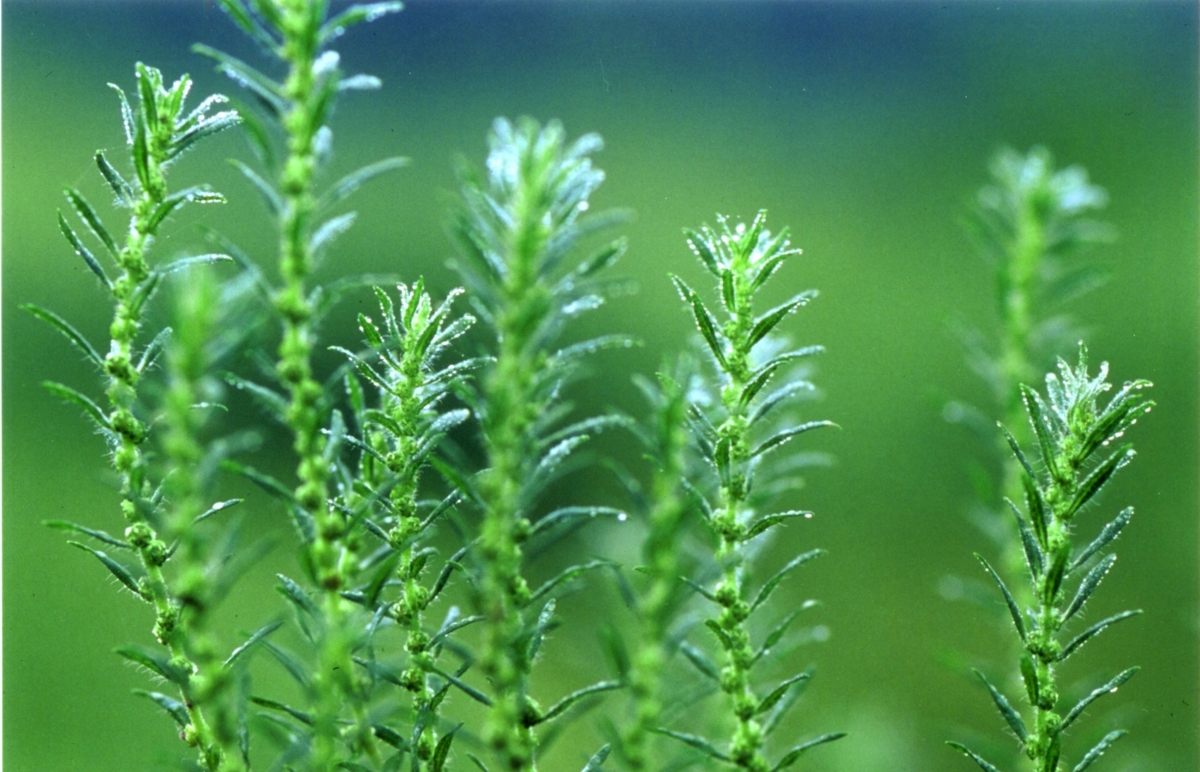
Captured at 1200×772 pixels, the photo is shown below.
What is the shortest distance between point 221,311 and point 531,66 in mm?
1103

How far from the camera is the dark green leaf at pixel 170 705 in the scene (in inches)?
10.7

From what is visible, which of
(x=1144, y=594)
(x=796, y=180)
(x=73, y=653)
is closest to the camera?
(x=1144, y=594)

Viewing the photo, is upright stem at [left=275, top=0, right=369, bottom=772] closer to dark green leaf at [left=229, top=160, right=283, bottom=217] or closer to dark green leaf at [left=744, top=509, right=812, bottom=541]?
dark green leaf at [left=229, top=160, right=283, bottom=217]

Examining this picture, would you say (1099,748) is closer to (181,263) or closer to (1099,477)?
(1099,477)

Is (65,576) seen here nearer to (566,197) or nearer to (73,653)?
(73,653)

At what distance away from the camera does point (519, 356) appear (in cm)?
24

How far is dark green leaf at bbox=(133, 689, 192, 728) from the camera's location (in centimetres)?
27

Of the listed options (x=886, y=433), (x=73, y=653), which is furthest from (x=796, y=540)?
(x=73, y=653)

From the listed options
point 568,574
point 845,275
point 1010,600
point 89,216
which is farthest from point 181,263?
point 845,275

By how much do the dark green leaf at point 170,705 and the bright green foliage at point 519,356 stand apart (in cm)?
9

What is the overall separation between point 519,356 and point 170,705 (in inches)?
5.6

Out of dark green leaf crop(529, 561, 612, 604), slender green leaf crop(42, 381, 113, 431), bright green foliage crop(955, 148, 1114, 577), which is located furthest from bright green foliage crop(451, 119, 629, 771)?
bright green foliage crop(955, 148, 1114, 577)

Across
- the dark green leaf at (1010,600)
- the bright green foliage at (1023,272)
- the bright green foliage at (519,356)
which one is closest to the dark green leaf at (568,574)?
the bright green foliage at (519,356)

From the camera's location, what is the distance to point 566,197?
0.88 ft
